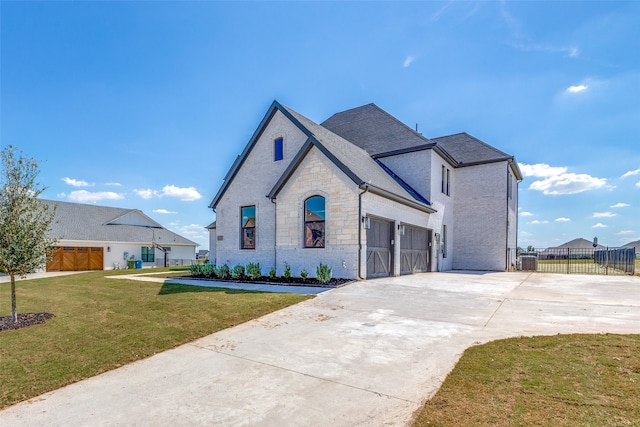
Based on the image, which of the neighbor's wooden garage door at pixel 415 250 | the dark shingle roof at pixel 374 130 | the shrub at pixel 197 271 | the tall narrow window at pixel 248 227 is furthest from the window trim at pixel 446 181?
the shrub at pixel 197 271

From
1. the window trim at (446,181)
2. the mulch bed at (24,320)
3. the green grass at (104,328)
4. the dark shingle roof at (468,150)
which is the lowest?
the mulch bed at (24,320)

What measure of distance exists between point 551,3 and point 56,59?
58.2 ft

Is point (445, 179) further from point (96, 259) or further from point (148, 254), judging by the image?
point (96, 259)

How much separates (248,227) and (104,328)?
10.1 m

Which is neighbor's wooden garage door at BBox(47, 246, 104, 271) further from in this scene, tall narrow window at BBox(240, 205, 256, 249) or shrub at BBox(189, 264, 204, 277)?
tall narrow window at BBox(240, 205, 256, 249)

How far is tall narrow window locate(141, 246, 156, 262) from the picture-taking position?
3381 centimetres

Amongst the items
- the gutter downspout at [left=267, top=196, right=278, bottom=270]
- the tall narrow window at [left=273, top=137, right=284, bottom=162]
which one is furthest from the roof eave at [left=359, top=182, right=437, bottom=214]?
the tall narrow window at [left=273, top=137, right=284, bottom=162]

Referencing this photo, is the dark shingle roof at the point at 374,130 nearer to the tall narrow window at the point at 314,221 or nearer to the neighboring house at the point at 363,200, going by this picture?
the neighboring house at the point at 363,200

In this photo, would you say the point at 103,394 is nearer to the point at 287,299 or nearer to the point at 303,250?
the point at 287,299

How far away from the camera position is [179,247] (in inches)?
1507

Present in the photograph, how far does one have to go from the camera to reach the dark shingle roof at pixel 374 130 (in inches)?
801

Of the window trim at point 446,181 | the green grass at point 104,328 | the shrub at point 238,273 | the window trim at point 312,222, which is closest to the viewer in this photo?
the green grass at point 104,328

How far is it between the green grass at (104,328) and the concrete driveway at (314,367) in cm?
43

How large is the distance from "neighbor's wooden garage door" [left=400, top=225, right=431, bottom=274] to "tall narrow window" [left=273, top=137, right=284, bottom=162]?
24.4 feet
